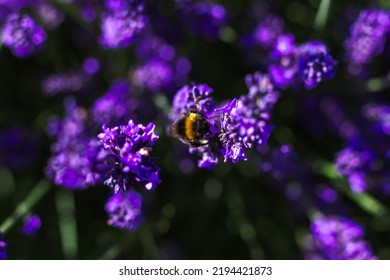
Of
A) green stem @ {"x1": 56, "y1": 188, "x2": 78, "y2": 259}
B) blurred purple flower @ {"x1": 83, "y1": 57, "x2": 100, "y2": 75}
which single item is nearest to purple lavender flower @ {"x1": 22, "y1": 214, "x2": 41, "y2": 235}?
green stem @ {"x1": 56, "y1": 188, "x2": 78, "y2": 259}

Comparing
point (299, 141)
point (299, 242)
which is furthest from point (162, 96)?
point (299, 242)

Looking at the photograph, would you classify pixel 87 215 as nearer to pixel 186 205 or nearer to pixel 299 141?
pixel 186 205

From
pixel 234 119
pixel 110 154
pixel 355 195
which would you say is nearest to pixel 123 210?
pixel 110 154

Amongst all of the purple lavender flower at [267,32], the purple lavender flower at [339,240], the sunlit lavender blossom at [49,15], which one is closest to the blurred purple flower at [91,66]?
the sunlit lavender blossom at [49,15]

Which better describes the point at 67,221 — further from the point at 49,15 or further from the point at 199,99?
the point at 199,99

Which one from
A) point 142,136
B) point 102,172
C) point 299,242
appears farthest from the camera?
point 299,242

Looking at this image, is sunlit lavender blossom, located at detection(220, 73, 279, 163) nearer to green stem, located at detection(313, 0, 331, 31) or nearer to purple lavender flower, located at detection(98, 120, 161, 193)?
purple lavender flower, located at detection(98, 120, 161, 193)
